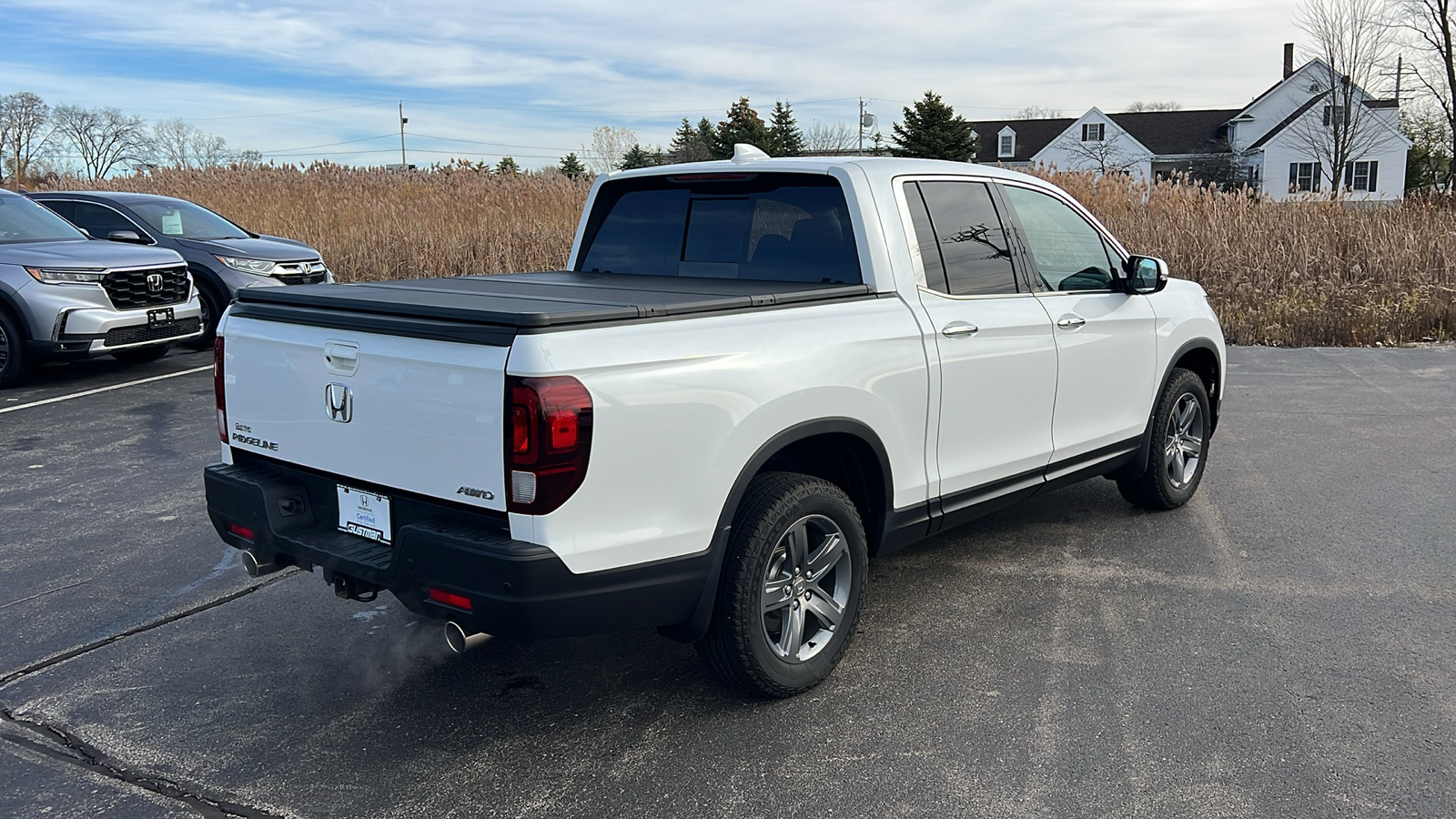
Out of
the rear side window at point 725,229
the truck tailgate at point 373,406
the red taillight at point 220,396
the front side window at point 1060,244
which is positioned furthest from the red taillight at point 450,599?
the front side window at point 1060,244

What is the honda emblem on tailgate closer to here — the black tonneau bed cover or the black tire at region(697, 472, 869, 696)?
the black tonneau bed cover

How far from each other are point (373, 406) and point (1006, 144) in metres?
71.5

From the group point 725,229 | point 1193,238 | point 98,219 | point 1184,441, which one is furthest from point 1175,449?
point 98,219

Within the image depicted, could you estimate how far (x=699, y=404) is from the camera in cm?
327

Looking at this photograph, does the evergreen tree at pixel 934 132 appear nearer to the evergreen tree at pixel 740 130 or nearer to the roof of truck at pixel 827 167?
the evergreen tree at pixel 740 130

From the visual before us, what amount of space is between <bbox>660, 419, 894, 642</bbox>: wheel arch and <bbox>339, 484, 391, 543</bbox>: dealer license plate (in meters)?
0.93

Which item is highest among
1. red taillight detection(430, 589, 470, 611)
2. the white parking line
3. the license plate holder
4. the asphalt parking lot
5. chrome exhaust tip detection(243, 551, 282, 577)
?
the license plate holder

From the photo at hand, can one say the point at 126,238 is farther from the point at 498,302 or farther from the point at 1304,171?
the point at 1304,171

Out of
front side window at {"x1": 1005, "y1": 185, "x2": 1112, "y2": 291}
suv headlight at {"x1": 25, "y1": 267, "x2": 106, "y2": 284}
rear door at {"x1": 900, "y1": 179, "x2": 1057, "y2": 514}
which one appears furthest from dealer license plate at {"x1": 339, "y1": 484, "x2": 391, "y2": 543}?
suv headlight at {"x1": 25, "y1": 267, "x2": 106, "y2": 284}

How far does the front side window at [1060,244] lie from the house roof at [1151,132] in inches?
2505

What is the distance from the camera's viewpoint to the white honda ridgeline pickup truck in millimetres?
3059

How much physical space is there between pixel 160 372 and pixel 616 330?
9410 mm

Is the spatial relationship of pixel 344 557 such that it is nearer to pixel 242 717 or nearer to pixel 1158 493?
pixel 242 717

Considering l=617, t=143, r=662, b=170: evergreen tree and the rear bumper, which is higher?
l=617, t=143, r=662, b=170: evergreen tree
